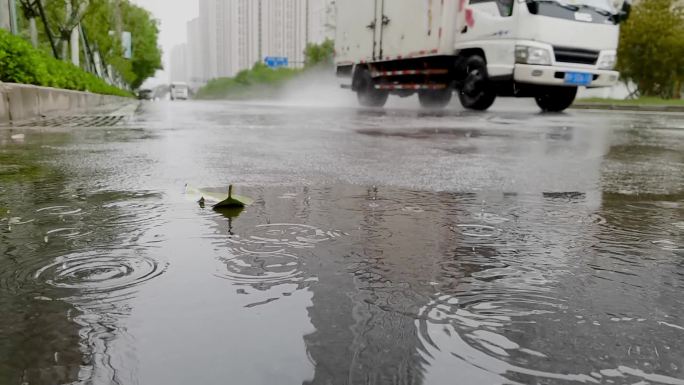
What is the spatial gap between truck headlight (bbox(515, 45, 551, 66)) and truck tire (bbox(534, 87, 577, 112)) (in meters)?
1.64

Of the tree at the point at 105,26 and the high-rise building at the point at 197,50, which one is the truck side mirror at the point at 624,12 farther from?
the high-rise building at the point at 197,50

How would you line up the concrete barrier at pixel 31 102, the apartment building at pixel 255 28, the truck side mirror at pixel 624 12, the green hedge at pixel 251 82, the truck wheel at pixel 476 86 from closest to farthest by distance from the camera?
the concrete barrier at pixel 31 102 → the truck side mirror at pixel 624 12 → the truck wheel at pixel 476 86 → the green hedge at pixel 251 82 → the apartment building at pixel 255 28

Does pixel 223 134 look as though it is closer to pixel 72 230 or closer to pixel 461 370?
pixel 72 230

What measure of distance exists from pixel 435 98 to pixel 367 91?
1.94m

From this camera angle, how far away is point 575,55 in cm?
1023

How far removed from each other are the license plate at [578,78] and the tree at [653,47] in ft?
56.0

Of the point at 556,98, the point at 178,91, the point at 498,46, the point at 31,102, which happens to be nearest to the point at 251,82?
the point at 178,91

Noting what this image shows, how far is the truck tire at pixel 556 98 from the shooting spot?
1184 cm

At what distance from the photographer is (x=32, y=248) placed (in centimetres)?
157

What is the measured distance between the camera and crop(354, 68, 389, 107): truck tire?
1561 centimetres

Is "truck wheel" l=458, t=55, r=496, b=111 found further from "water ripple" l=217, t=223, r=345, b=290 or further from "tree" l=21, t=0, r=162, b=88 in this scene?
"water ripple" l=217, t=223, r=345, b=290

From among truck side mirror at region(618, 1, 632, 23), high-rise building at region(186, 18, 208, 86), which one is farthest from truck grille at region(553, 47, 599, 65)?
high-rise building at region(186, 18, 208, 86)

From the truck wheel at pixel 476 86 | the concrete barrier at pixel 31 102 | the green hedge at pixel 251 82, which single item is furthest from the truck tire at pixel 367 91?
the green hedge at pixel 251 82

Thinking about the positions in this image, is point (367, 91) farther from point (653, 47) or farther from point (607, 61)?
point (653, 47)
